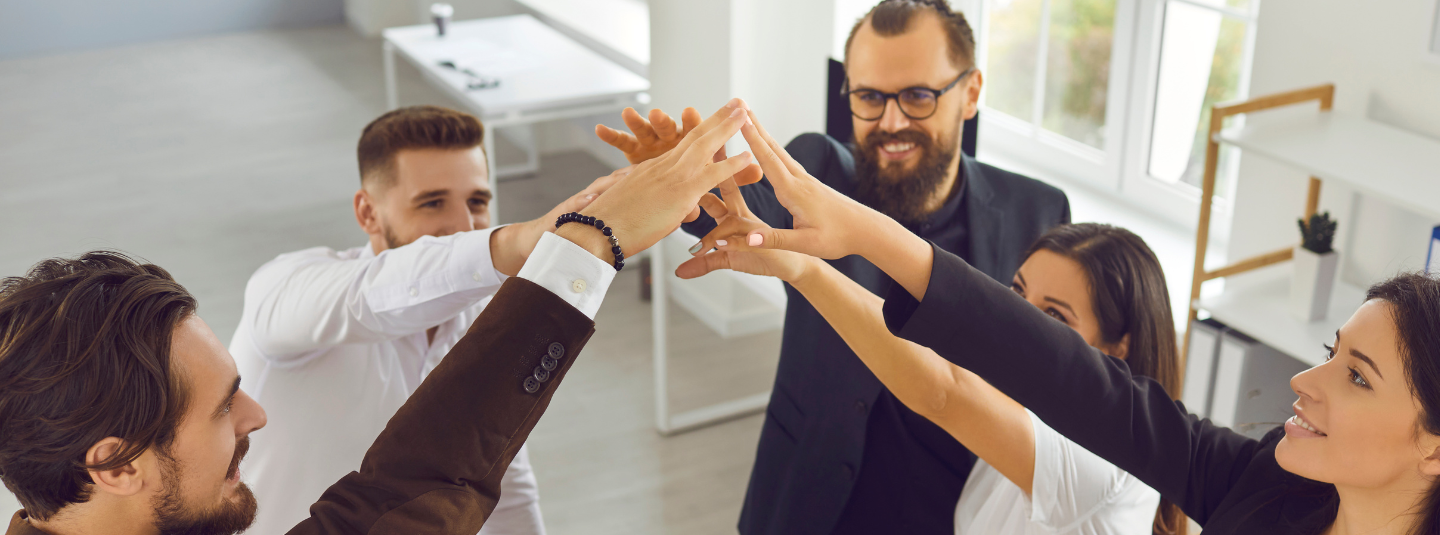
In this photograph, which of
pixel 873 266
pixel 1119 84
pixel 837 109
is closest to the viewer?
pixel 873 266

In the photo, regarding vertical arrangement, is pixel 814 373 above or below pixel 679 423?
above

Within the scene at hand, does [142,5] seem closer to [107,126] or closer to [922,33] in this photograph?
[107,126]

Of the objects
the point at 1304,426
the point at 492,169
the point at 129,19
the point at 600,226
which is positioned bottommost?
the point at 492,169

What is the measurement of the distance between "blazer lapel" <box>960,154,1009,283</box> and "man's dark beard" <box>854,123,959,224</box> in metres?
0.06

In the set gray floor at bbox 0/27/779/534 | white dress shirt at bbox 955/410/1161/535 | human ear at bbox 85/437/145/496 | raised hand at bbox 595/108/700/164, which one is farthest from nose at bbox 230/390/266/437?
gray floor at bbox 0/27/779/534

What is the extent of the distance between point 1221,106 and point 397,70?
6.29 m

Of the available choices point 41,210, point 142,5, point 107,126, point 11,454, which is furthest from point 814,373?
point 142,5

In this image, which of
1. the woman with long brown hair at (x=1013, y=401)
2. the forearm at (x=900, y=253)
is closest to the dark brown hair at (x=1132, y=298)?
the woman with long brown hair at (x=1013, y=401)

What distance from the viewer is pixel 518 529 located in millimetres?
1707

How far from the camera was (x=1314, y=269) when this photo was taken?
2271 millimetres

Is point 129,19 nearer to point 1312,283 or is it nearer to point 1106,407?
point 1312,283

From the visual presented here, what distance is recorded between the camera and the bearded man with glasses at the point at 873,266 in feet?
5.38

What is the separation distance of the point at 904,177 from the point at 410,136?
0.80 m

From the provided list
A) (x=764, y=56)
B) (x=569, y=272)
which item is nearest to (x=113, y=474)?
(x=569, y=272)
